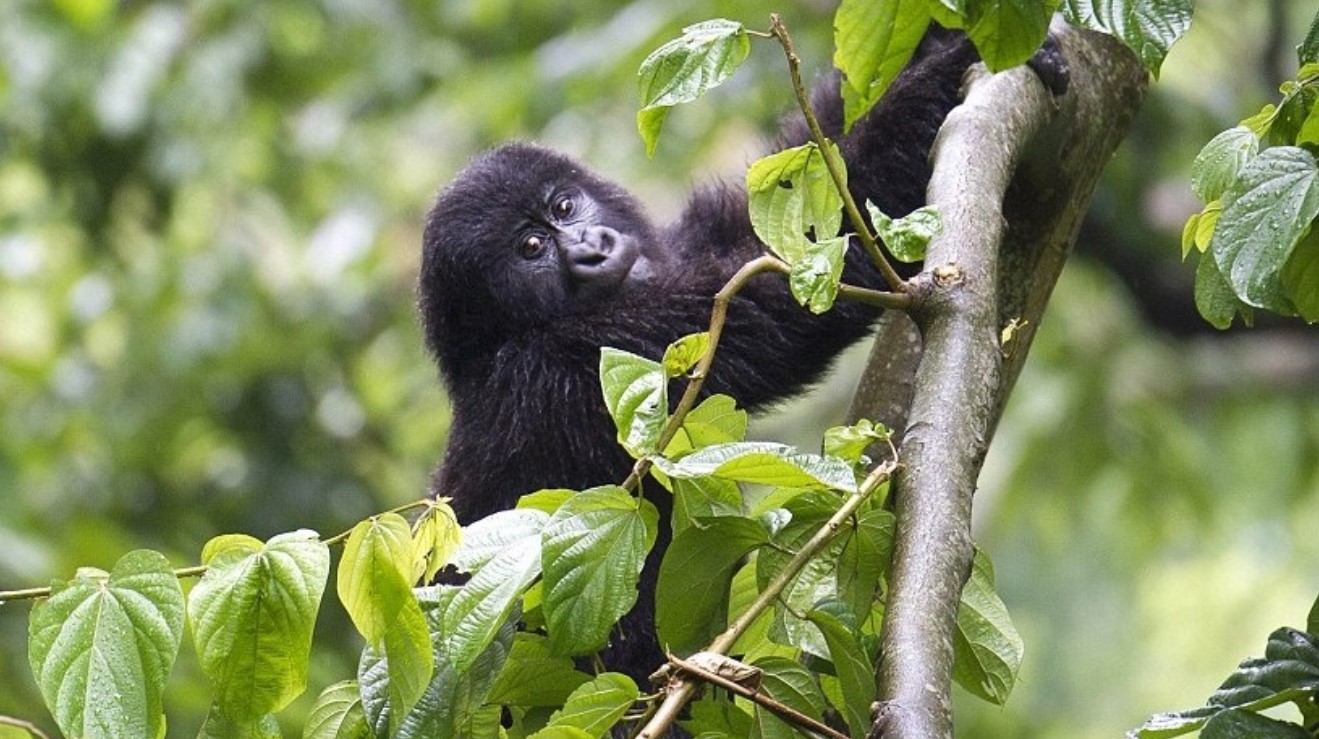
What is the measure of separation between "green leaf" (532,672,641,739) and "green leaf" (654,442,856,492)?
0.19 m

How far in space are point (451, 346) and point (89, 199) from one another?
137 inches

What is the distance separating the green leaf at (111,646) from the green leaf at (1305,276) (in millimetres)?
1061

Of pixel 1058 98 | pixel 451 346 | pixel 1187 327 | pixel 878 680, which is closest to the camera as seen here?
pixel 878 680

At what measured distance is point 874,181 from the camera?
2926 mm

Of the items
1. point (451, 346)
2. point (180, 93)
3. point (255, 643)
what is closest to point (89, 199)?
point (180, 93)

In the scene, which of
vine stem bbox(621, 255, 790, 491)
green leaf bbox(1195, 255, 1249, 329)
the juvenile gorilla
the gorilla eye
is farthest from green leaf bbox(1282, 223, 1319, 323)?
the gorilla eye

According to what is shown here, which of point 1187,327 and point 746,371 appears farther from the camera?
point 1187,327

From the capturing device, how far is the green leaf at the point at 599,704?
59.2 inches

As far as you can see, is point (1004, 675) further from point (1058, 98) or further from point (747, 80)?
point (747, 80)

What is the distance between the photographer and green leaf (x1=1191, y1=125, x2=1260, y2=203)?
1609 mm

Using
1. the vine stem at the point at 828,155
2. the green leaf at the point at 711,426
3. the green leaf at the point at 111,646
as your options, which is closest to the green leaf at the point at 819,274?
the vine stem at the point at 828,155

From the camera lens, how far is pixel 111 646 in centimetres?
154

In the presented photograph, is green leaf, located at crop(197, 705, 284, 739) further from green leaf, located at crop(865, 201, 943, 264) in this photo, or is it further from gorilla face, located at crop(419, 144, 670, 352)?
gorilla face, located at crop(419, 144, 670, 352)

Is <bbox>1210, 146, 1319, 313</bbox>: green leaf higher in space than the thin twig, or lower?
higher
